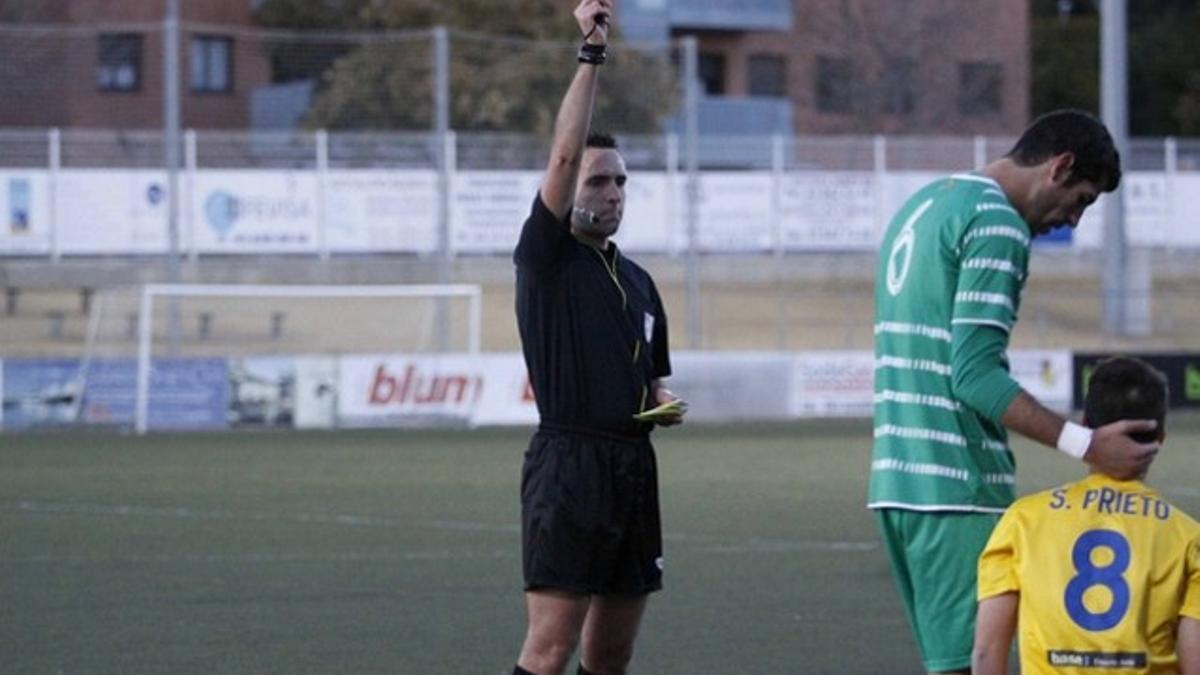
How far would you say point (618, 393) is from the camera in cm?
654

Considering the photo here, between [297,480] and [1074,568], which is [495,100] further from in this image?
[1074,568]

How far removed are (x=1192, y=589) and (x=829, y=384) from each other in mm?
24011

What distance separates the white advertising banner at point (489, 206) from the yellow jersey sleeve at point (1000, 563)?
26646 mm

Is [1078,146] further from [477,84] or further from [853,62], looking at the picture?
[853,62]

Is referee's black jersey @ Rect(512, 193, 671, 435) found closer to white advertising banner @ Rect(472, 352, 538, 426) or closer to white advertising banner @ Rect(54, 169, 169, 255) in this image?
white advertising banner @ Rect(472, 352, 538, 426)

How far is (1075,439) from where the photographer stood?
526cm

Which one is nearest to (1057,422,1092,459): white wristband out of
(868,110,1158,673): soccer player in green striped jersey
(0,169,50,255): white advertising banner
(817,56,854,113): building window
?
(868,110,1158,673): soccer player in green striped jersey

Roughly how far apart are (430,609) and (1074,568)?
22.7 feet

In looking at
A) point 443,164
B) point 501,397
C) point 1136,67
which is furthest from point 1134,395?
point 1136,67

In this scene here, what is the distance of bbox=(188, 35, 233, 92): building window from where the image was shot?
3547cm

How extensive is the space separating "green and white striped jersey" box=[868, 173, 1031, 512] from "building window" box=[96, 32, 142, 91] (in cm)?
2504

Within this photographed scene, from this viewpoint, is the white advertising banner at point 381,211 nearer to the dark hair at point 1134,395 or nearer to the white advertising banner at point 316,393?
the white advertising banner at point 316,393

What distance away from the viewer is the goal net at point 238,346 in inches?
1062

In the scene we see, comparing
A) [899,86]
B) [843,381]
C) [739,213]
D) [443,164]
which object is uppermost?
[899,86]
